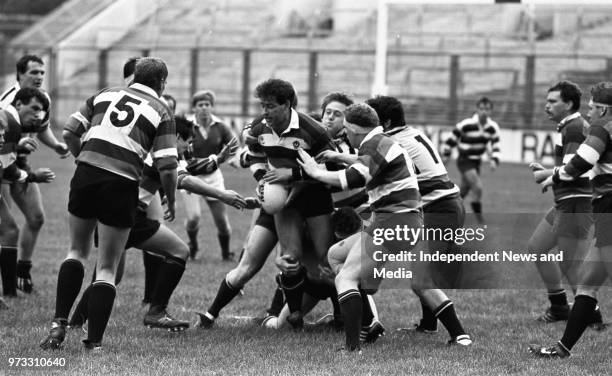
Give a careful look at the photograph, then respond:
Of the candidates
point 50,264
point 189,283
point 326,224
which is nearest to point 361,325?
point 326,224

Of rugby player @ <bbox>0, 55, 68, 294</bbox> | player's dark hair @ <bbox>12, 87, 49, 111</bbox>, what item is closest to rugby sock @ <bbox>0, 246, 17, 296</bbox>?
rugby player @ <bbox>0, 55, 68, 294</bbox>

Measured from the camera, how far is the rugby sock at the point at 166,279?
25.1 ft

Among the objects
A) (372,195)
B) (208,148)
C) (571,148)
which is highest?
(571,148)

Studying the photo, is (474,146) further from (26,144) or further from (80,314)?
(80,314)

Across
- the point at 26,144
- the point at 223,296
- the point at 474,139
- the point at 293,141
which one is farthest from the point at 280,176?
the point at 474,139

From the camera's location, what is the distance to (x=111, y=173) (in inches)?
264

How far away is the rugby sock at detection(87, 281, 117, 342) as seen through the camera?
6.71m

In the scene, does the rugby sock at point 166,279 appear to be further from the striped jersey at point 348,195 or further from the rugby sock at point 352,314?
the rugby sock at point 352,314

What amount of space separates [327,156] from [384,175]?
0.46 m

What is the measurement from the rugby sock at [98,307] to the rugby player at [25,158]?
2.50 m

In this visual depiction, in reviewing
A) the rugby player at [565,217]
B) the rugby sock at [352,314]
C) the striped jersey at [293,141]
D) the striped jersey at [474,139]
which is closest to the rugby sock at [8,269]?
the striped jersey at [293,141]

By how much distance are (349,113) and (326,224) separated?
103 centimetres

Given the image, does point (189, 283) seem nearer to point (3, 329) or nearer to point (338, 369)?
point (3, 329)

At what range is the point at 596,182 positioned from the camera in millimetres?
7160
